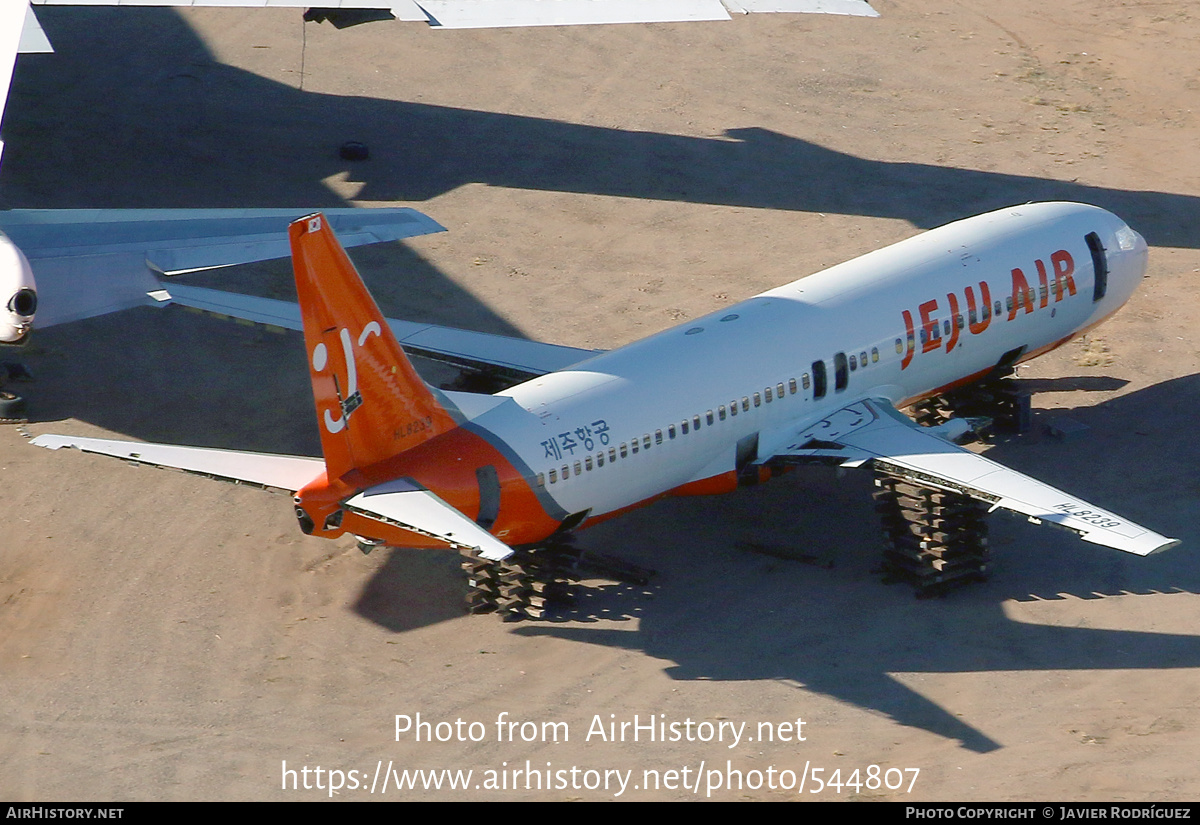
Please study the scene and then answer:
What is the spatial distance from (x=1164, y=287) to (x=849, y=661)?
19744 mm

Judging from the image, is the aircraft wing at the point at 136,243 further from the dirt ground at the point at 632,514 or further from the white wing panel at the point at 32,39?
the white wing panel at the point at 32,39

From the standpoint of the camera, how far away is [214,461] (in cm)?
2536

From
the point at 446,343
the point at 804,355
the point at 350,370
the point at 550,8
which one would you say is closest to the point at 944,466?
the point at 804,355

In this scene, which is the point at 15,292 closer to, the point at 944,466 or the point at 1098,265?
the point at 944,466

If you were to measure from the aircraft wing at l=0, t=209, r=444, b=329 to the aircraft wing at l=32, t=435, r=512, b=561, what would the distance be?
8.48 m

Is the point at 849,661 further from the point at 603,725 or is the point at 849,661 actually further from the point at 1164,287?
the point at 1164,287

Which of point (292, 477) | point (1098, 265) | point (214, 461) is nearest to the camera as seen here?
point (214, 461)

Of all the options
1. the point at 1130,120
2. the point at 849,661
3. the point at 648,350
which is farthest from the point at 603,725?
the point at 1130,120

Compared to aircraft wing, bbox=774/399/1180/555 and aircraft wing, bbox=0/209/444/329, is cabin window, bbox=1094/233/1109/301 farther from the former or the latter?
aircraft wing, bbox=0/209/444/329

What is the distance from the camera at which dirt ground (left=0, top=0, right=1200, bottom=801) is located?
24922 millimetres

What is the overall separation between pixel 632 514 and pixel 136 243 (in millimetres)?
12495

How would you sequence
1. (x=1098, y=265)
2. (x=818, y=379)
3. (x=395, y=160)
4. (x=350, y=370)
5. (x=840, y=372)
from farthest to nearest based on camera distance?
(x=395, y=160) → (x=1098, y=265) → (x=840, y=372) → (x=818, y=379) → (x=350, y=370)

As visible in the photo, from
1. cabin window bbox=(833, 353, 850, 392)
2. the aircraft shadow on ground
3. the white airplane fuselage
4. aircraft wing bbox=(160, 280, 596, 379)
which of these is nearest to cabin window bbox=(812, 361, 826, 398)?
the white airplane fuselage

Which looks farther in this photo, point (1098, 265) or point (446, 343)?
point (1098, 265)
